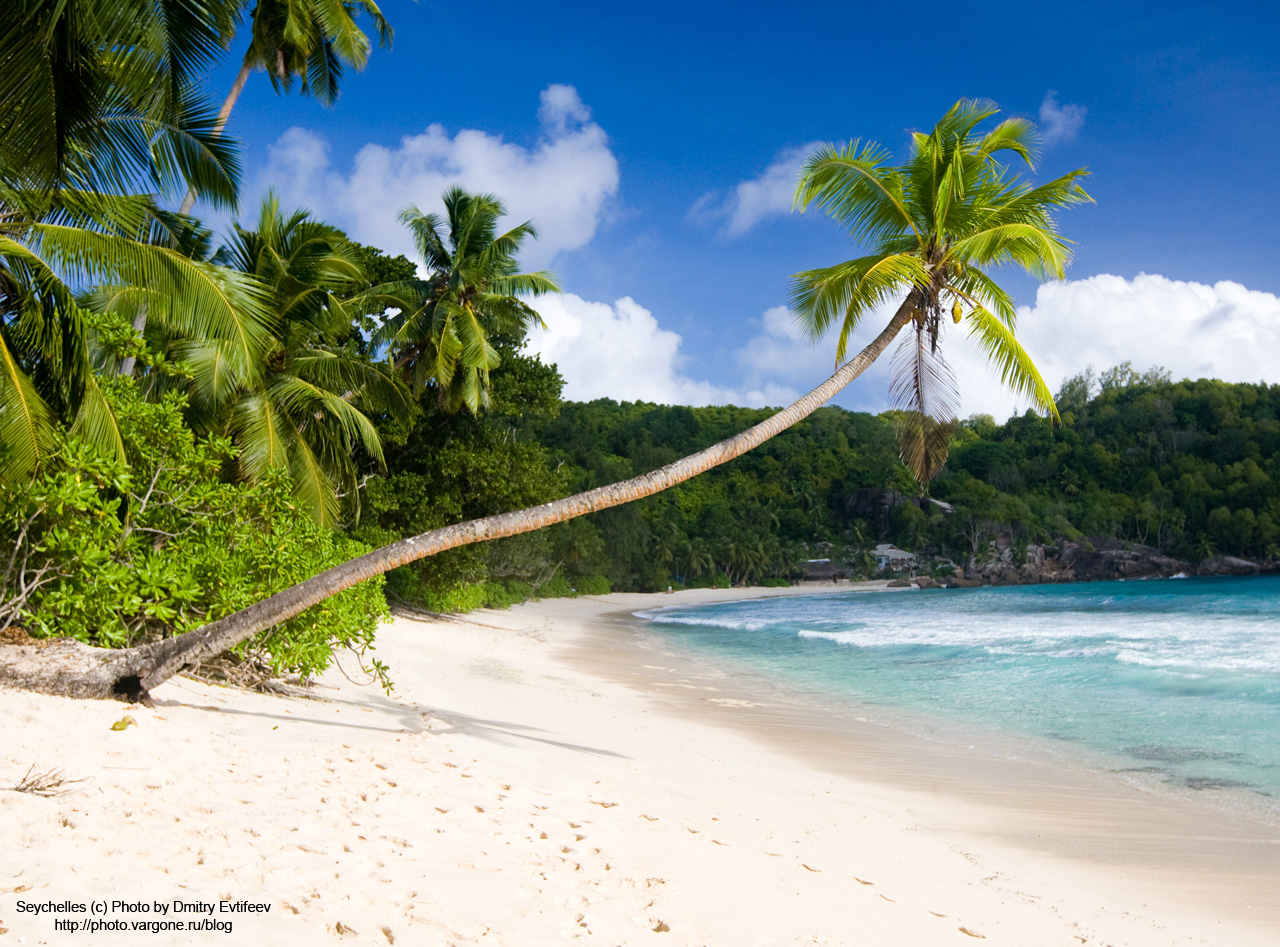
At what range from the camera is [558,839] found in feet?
13.4

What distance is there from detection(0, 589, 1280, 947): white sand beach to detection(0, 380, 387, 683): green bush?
2.20 feet

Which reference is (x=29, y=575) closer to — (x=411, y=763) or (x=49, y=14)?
(x=411, y=763)

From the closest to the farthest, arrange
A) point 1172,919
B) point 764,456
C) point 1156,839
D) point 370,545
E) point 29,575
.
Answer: point 1172,919 → point 1156,839 → point 29,575 → point 370,545 → point 764,456

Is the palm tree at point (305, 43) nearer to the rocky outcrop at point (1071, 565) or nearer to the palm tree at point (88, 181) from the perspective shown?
the palm tree at point (88, 181)

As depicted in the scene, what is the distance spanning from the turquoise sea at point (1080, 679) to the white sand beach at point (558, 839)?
188 centimetres

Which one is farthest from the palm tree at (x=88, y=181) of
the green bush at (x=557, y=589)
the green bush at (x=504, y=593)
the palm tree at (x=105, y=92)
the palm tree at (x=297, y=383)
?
the green bush at (x=557, y=589)

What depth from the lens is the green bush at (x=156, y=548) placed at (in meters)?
5.90

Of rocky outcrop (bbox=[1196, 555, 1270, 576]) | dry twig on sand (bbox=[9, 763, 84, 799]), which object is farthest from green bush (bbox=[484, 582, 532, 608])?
rocky outcrop (bbox=[1196, 555, 1270, 576])

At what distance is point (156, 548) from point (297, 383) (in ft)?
18.4

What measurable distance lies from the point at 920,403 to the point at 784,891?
6020 millimetres

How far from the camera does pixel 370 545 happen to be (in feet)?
51.6

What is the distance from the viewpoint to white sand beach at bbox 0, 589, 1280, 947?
299cm

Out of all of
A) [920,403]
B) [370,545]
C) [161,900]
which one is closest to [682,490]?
[370,545]

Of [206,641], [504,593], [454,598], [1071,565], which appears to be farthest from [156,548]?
[1071,565]
